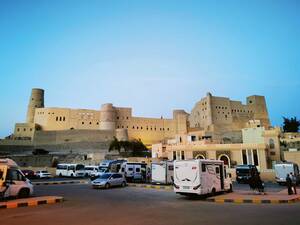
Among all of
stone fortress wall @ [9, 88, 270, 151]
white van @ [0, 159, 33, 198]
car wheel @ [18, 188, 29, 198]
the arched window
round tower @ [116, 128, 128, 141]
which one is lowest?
car wheel @ [18, 188, 29, 198]

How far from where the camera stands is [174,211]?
346 inches

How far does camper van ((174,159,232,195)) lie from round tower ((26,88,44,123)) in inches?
3149

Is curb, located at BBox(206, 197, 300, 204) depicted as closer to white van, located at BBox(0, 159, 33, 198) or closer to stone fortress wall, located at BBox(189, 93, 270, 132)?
white van, located at BBox(0, 159, 33, 198)

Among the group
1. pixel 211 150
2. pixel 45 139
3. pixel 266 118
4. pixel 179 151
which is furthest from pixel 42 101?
pixel 266 118

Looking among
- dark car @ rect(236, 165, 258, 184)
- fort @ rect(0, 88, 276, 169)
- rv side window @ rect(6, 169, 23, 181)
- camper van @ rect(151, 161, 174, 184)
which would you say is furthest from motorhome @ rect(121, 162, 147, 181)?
fort @ rect(0, 88, 276, 169)

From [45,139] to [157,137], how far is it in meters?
36.3

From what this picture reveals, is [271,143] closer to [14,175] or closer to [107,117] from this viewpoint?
[14,175]

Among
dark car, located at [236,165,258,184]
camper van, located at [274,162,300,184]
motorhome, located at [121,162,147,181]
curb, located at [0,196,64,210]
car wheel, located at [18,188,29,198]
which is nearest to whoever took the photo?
curb, located at [0,196,64,210]

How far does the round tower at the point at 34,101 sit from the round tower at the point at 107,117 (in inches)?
847

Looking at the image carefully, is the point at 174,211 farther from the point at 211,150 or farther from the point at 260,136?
the point at 260,136

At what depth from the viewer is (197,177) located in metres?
12.0

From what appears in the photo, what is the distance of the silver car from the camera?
60.4 ft

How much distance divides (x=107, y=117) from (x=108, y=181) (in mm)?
62746

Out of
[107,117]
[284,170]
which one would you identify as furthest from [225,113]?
[284,170]
